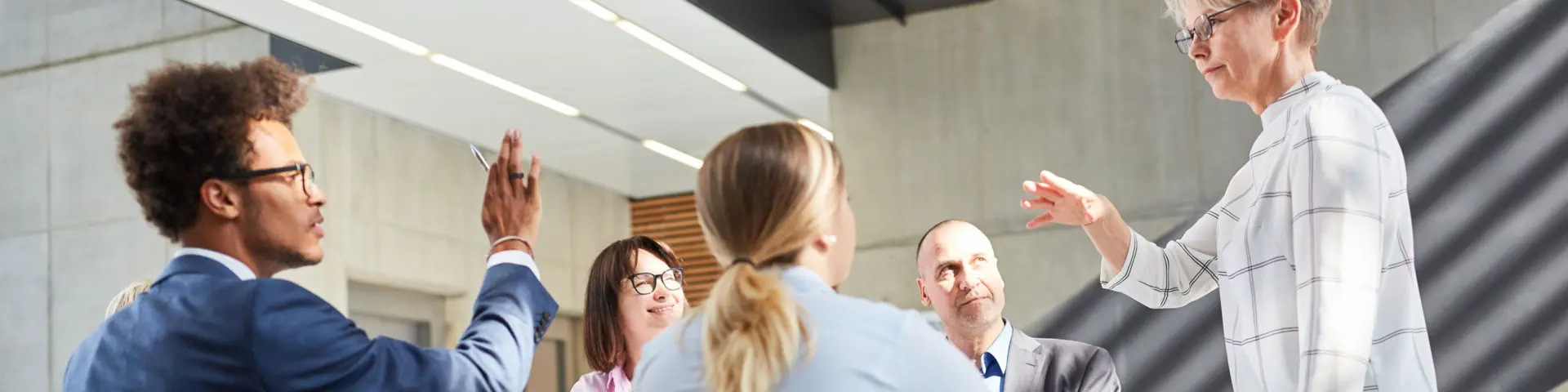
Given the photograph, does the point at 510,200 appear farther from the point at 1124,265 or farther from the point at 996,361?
the point at 996,361

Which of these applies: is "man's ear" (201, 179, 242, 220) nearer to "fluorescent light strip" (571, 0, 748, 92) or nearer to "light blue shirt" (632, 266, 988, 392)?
"light blue shirt" (632, 266, 988, 392)

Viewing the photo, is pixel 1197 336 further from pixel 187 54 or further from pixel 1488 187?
pixel 187 54

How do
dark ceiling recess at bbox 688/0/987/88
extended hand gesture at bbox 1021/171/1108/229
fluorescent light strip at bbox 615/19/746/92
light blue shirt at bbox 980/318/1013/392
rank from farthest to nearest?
dark ceiling recess at bbox 688/0/987/88 < fluorescent light strip at bbox 615/19/746/92 < light blue shirt at bbox 980/318/1013/392 < extended hand gesture at bbox 1021/171/1108/229

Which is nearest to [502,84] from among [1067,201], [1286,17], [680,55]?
[680,55]

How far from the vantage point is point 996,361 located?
3.01 metres

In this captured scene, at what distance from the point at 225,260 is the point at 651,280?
1369 mm

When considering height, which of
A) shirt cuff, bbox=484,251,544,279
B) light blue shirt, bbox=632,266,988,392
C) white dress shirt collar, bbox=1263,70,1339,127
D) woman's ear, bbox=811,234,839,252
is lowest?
light blue shirt, bbox=632,266,988,392

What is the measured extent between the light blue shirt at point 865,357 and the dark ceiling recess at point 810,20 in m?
4.68

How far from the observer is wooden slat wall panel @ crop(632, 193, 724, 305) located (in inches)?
392

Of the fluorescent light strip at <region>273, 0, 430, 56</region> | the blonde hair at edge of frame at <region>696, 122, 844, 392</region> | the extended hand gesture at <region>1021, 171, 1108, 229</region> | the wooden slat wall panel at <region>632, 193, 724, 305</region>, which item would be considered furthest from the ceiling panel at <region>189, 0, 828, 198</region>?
the blonde hair at edge of frame at <region>696, 122, 844, 392</region>

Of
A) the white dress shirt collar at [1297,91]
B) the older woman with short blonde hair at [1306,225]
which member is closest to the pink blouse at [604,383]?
the older woman with short blonde hair at [1306,225]

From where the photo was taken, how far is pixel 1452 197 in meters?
5.80

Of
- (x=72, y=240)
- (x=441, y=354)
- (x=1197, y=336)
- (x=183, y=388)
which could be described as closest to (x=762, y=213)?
(x=441, y=354)

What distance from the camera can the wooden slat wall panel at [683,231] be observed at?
32.7 feet
